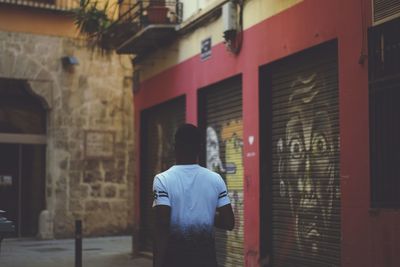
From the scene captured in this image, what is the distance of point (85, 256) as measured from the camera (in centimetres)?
1429

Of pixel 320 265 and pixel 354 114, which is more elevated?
pixel 354 114

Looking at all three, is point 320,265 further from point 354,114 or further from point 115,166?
point 115,166

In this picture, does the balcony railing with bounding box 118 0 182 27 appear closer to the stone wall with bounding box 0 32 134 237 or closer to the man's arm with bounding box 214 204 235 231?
the stone wall with bounding box 0 32 134 237

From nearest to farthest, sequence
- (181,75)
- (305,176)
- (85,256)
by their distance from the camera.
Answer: (305,176) → (181,75) → (85,256)

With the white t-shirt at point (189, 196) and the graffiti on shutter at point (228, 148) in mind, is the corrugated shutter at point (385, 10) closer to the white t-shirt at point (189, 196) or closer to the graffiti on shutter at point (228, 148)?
the white t-shirt at point (189, 196)

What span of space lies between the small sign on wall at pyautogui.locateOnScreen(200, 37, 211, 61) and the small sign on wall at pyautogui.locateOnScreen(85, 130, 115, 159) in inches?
326

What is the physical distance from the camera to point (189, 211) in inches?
165

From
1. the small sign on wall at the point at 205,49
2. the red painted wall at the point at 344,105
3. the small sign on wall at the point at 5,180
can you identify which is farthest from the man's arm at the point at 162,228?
the small sign on wall at the point at 5,180

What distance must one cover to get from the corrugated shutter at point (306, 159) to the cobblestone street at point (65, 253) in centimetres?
420

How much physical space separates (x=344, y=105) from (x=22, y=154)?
1322 cm

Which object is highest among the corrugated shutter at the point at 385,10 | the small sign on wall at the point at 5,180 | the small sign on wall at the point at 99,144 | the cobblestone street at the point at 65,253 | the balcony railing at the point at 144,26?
the balcony railing at the point at 144,26

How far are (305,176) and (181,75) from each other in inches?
189

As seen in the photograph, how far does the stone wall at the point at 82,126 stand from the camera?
18.8 meters

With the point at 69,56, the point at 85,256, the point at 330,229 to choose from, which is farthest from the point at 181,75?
the point at 69,56
